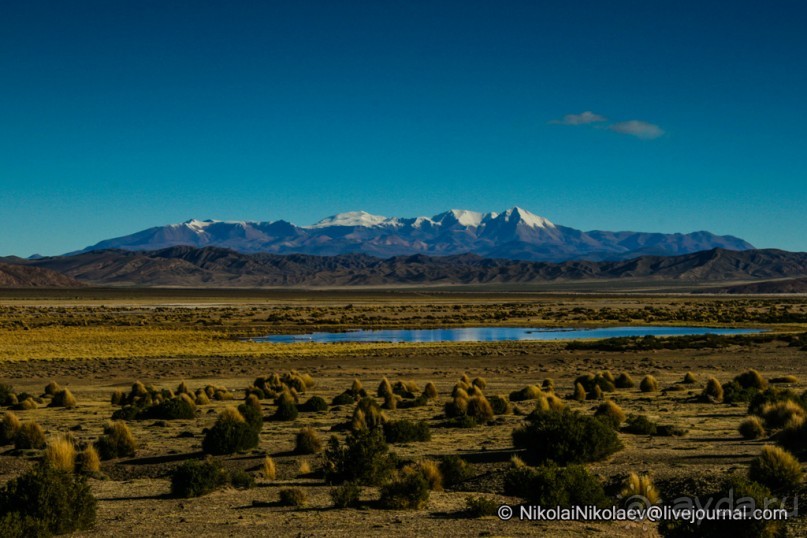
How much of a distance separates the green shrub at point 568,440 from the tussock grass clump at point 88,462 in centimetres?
894

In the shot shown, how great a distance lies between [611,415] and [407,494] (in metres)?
9.26

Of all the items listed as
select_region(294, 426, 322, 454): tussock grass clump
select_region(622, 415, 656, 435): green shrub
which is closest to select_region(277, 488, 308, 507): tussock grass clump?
select_region(294, 426, 322, 454): tussock grass clump

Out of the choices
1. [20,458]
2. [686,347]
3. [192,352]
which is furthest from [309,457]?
[686,347]

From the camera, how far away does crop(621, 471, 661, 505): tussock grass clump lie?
1190 centimetres

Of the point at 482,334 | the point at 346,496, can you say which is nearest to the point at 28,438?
the point at 346,496

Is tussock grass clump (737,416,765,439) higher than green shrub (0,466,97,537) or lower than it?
lower

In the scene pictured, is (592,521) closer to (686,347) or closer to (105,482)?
(105,482)

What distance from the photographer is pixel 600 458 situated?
1550 centimetres

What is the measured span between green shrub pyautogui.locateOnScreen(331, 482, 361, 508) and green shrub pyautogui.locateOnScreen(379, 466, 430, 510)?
0.43 meters

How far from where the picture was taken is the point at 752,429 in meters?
17.6

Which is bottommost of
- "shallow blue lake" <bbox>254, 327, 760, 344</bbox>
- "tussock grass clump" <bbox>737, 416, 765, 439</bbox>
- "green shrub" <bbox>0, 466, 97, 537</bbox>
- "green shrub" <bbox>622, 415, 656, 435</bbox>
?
"shallow blue lake" <bbox>254, 327, 760, 344</bbox>

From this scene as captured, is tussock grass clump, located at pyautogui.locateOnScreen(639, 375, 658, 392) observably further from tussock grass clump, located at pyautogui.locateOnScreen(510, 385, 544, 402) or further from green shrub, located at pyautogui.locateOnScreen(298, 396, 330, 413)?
green shrub, located at pyautogui.locateOnScreen(298, 396, 330, 413)

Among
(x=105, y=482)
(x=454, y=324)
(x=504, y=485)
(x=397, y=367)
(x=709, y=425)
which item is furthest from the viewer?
(x=454, y=324)

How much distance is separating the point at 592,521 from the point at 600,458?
4.28m
